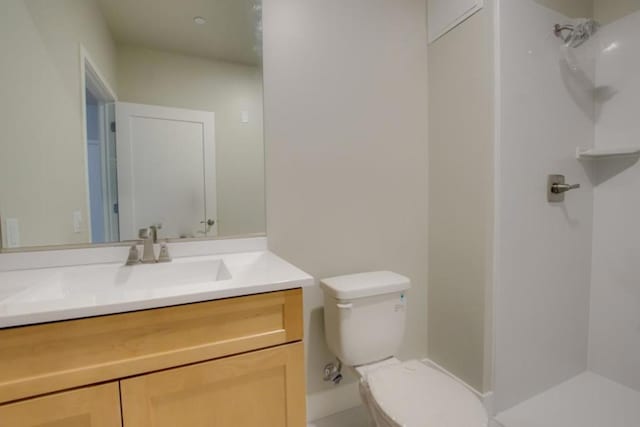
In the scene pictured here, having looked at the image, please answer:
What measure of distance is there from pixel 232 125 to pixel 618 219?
6.97ft

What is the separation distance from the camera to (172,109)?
1276mm

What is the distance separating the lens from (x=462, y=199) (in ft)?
5.19

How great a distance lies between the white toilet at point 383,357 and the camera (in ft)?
3.37

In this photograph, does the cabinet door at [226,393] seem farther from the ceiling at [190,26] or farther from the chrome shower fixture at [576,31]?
the chrome shower fixture at [576,31]

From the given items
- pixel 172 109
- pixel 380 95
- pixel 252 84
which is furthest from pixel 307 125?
pixel 172 109

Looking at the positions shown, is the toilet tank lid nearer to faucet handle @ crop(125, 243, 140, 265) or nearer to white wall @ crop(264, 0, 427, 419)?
white wall @ crop(264, 0, 427, 419)

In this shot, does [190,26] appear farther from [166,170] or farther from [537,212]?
[537,212]

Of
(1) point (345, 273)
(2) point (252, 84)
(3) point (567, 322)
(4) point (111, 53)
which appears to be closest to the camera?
(4) point (111, 53)

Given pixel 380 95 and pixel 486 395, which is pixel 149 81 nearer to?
pixel 380 95

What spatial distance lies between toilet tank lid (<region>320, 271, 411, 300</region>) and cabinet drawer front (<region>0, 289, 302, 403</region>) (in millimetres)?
417

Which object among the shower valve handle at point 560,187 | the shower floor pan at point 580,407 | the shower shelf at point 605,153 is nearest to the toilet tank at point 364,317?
the shower floor pan at point 580,407

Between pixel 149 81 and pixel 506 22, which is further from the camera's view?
pixel 506 22

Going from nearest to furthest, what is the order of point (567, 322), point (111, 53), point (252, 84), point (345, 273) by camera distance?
point (111, 53), point (252, 84), point (345, 273), point (567, 322)

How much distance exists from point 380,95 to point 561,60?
37.6 inches
